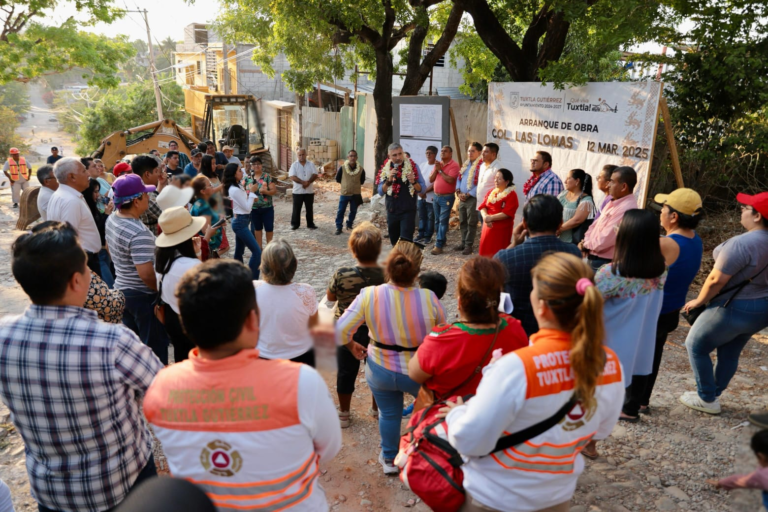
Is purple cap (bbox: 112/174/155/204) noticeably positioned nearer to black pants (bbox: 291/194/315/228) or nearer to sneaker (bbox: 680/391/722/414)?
sneaker (bbox: 680/391/722/414)

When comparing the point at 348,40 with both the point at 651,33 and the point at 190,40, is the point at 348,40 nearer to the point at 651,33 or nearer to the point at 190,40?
the point at 651,33

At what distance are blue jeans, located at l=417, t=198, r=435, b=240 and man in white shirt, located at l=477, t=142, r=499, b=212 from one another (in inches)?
58.8

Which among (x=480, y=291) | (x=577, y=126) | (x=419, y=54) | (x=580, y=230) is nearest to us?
(x=480, y=291)

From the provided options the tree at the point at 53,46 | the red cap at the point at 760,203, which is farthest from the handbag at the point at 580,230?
the tree at the point at 53,46

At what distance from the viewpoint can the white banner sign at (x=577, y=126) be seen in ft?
19.9

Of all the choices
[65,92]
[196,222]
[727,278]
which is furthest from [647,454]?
[65,92]

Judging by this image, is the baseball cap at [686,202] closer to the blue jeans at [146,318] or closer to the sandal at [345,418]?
the sandal at [345,418]

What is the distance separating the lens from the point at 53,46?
52.0 ft

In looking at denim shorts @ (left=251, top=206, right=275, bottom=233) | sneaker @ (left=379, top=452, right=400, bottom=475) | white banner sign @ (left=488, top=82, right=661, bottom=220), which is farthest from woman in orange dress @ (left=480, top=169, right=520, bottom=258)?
sneaker @ (left=379, top=452, right=400, bottom=475)

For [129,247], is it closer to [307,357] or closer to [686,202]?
[307,357]

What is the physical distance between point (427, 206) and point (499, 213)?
8.66 feet

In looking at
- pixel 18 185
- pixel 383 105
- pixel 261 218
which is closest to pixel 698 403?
pixel 261 218

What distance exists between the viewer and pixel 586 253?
5.11m

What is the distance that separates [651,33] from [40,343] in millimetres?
7803
